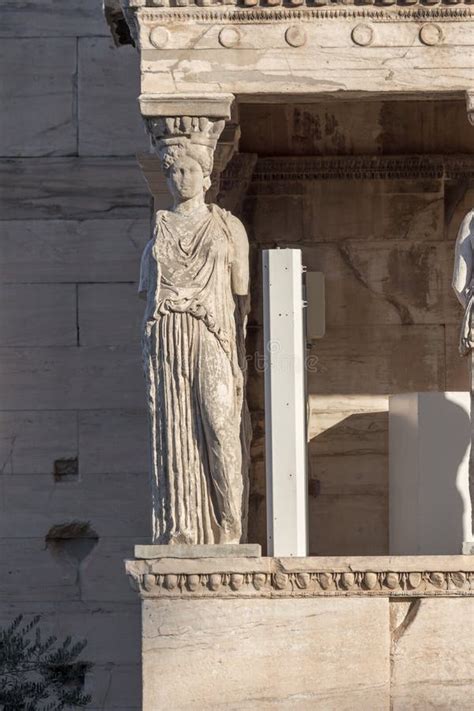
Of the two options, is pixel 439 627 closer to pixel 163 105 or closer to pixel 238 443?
pixel 238 443

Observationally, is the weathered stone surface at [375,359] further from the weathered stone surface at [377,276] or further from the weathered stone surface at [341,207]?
the weathered stone surface at [341,207]

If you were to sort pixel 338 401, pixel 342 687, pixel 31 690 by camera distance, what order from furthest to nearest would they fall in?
pixel 338 401, pixel 31 690, pixel 342 687

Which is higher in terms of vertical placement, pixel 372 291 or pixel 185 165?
pixel 185 165

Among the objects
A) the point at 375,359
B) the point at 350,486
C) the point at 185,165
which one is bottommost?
the point at 350,486

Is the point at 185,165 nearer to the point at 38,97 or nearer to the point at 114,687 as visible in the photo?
the point at 38,97

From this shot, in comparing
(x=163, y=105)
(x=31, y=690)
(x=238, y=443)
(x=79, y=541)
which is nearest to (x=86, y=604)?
(x=79, y=541)

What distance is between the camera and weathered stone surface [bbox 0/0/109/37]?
1731 cm

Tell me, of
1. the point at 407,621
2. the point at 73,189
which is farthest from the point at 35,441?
the point at 407,621

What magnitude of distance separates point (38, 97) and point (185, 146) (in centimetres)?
316

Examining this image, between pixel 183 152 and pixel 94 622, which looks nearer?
pixel 183 152

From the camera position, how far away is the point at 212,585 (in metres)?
14.1

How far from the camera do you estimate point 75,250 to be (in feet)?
56.6

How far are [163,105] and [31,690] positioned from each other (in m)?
3.77

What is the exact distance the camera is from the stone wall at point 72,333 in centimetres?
1706
